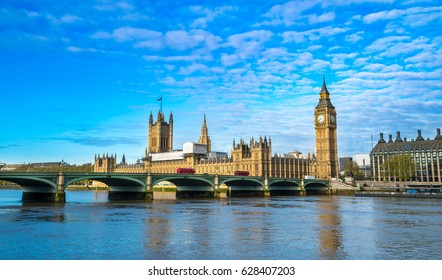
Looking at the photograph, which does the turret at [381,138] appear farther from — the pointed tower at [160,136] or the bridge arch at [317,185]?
the pointed tower at [160,136]

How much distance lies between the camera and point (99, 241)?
1009 inches

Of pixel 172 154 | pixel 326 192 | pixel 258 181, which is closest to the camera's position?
pixel 258 181

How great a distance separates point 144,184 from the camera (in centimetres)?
7181

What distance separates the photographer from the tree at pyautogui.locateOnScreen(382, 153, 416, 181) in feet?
389

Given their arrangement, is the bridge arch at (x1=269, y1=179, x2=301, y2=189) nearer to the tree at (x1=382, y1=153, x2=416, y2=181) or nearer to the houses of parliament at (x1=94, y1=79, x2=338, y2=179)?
the houses of parliament at (x1=94, y1=79, x2=338, y2=179)

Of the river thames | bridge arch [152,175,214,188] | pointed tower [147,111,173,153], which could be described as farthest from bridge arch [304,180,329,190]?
pointed tower [147,111,173,153]

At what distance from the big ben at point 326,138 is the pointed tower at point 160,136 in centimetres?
6952

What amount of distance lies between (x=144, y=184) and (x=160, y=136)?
117 meters

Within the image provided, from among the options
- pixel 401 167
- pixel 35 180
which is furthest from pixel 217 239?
pixel 401 167
